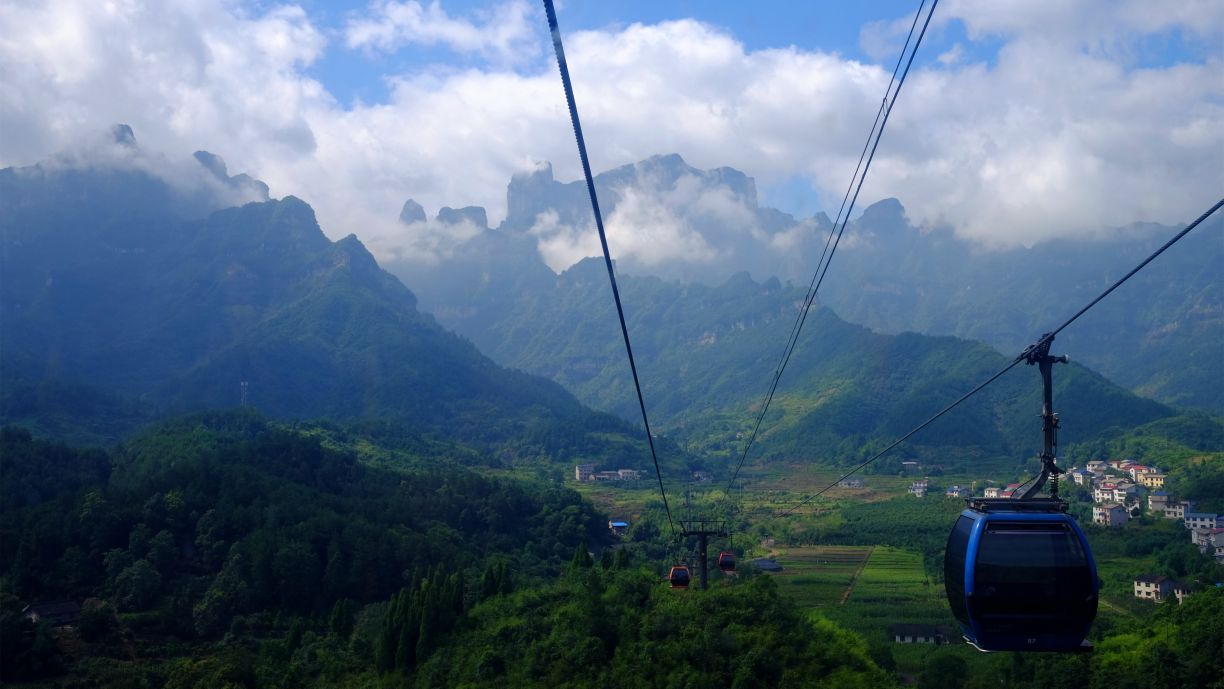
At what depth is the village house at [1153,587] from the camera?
40.1 metres

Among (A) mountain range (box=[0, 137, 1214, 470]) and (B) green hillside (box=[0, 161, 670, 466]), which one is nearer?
(A) mountain range (box=[0, 137, 1214, 470])

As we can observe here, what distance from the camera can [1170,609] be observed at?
104 feet

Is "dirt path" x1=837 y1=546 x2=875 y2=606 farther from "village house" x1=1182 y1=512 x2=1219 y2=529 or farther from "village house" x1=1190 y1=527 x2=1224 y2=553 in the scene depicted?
"village house" x1=1182 y1=512 x2=1219 y2=529

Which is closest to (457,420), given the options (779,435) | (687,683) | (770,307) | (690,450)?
(690,450)

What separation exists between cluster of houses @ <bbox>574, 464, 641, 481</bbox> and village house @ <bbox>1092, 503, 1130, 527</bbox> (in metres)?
48.1

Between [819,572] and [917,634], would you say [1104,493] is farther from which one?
[917,634]

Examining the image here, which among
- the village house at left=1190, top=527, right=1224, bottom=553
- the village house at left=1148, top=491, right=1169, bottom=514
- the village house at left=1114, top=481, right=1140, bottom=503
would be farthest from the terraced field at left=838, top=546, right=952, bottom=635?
the village house at left=1114, top=481, right=1140, bottom=503

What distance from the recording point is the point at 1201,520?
5238cm

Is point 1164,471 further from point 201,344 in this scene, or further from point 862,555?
point 201,344

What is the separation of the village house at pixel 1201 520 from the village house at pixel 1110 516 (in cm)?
328

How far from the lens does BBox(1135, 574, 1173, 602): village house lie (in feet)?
131

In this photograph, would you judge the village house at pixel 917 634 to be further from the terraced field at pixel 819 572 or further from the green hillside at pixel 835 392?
the green hillside at pixel 835 392

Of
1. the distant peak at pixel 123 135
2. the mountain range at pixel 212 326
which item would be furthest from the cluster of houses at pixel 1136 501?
the distant peak at pixel 123 135

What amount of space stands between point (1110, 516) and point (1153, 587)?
54.8 ft
